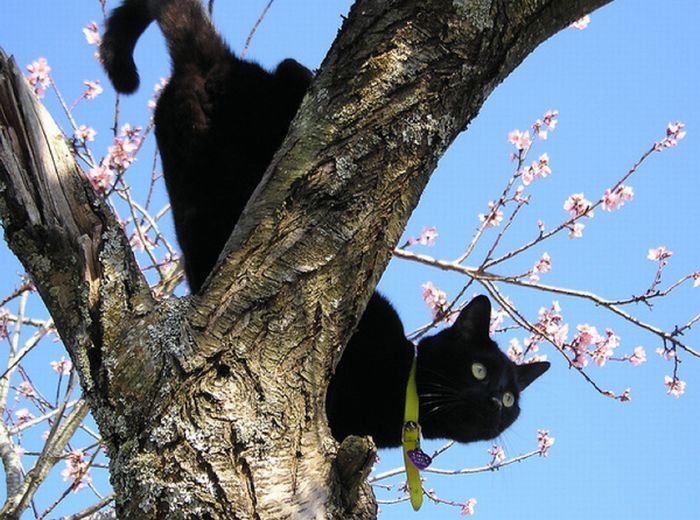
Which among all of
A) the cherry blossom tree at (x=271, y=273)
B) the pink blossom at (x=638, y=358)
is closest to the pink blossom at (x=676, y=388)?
the pink blossom at (x=638, y=358)

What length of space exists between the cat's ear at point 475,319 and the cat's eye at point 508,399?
32 cm

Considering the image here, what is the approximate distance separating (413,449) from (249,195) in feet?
3.89

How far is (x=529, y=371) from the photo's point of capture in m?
4.16

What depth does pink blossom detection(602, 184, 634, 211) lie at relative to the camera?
547cm

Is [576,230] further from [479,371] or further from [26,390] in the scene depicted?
[26,390]

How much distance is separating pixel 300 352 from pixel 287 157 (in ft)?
1.71

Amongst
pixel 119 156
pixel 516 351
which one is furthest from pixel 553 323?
pixel 119 156

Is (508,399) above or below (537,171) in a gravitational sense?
below

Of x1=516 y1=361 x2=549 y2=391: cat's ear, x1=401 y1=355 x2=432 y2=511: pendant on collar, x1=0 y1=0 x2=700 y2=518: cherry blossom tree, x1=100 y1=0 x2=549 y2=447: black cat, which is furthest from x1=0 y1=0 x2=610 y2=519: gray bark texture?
Result: x1=516 y1=361 x2=549 y2=391: cat's ear

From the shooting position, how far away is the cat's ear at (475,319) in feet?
12.5

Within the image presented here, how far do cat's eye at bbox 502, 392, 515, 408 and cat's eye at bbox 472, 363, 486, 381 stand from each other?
19 cm

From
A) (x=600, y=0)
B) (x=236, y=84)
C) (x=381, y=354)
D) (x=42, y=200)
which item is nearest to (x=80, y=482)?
(x=381, y=354)

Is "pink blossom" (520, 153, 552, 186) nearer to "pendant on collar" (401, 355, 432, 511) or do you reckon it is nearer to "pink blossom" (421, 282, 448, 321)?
"pink blossom" (421, 282, 448, 321)

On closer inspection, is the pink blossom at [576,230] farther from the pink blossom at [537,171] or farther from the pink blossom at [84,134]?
the pink blossom at [84,134]
